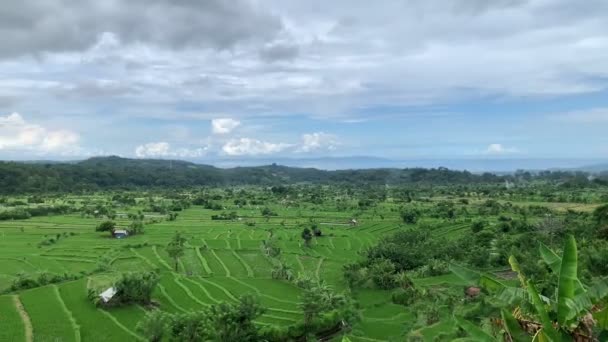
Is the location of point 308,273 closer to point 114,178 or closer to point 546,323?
point 546,323

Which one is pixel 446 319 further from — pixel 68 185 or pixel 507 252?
pixel 68 185

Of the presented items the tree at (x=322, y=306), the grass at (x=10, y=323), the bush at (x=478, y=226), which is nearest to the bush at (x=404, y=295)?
the tree at (x=322, y=306)

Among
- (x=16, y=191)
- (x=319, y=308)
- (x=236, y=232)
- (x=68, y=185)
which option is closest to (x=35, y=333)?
(x=319, y=308)

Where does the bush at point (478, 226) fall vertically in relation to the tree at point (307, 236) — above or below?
above

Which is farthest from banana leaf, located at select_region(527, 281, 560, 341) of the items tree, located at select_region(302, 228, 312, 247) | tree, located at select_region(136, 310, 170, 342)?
tree, located at select_region(302, 228, 312, 247)

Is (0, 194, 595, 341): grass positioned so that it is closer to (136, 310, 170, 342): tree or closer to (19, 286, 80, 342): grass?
(19, 286, 80, 342): grass

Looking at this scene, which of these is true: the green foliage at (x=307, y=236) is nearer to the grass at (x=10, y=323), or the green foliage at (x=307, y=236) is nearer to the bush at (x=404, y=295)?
the bush at (x=404, y=295)
